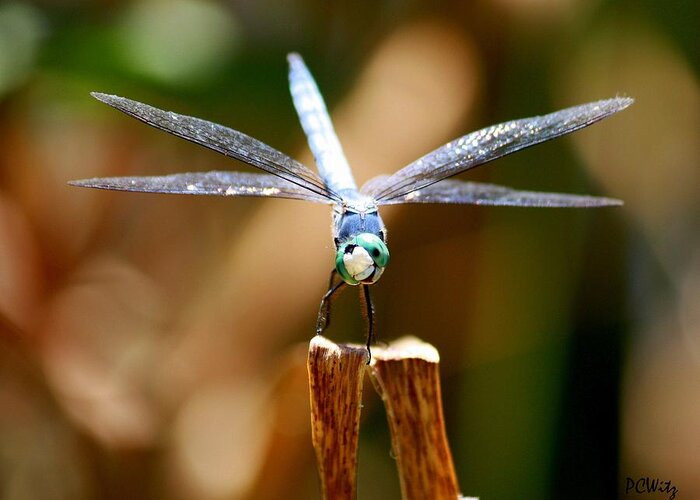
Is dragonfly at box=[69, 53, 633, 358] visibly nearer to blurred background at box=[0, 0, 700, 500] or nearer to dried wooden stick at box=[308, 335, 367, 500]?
dried wooden stick at box=[308, 335, 367, 500]

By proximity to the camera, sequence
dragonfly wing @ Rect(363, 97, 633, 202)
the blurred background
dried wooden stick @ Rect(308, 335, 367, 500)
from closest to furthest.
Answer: dried wooden stick @ Rect(308, 335, 367, 500) → dragonfly wing @ Rect(363, 97, 633, 202) → the blurred background

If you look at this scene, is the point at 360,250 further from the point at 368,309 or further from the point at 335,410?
→ the point at 335,410

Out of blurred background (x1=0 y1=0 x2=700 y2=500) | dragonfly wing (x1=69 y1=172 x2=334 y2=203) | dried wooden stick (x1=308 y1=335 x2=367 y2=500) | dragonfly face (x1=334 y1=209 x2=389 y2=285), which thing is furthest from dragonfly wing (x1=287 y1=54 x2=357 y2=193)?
dried wooden stick (x1=308 y1=335 x2=367 y2=500)

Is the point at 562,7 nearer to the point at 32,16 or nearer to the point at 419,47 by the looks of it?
the point at 419,47

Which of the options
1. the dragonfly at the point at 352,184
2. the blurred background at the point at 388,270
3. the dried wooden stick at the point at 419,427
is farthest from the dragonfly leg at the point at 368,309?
the blurred background at the point at 388,270

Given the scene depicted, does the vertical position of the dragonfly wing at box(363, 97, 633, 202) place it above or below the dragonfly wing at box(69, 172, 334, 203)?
above
